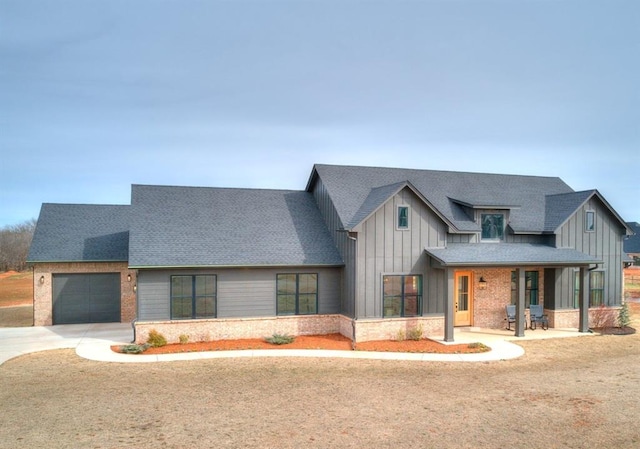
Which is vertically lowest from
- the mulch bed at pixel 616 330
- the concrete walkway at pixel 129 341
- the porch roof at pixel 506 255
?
the mulch bed at pixel 616 330

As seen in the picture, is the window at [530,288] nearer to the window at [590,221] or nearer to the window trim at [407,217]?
the window at [590,221]

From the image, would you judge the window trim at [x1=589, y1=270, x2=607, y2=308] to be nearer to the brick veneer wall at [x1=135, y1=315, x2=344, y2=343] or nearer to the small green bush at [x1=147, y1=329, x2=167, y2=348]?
the brick veneer wall at [x1=135, y1=315, x2=344, y2=343]

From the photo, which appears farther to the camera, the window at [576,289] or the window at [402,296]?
the window at [576,289]

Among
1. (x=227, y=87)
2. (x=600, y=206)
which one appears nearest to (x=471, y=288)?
(x=600, y=206)

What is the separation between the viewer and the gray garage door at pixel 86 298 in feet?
77.3

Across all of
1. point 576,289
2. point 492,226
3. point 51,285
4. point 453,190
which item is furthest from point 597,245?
point 51,285

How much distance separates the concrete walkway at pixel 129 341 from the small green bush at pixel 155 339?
4.04 ft

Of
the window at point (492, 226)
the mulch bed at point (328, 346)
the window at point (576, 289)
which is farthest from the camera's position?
the window at point (576, 289)

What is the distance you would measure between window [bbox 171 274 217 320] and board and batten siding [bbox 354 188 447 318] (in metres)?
5.67

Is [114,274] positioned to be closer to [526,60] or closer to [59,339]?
[59,339]

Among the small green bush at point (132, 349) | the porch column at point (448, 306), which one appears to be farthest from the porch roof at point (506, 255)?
the small green bush at point (132, 349)

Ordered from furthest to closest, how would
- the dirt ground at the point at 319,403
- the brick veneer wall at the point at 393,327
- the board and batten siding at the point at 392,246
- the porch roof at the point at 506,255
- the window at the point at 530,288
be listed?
the window at the point at 530,288, the porch roof at the point at 506,255, the board and batten siding at the point at 392,246, the brick veneer wall at the point at 393,327, the dirt ground at the point at 319,403

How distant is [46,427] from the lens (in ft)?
33.2

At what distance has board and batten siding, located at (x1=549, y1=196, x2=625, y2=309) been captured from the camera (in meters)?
22.7
